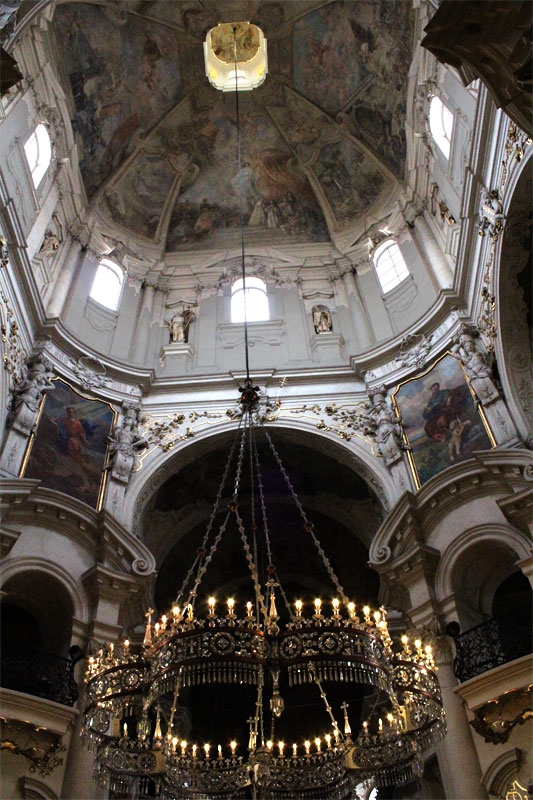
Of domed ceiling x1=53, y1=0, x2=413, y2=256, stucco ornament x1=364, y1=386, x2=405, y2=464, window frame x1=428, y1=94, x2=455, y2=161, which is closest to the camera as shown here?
stucco ornament x1=364, y1=386, x2=405, y2=464

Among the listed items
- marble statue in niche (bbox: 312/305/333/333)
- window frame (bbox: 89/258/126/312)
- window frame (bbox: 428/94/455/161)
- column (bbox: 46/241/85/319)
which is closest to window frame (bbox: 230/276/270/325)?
marble statue in niche (bbox: 312/305/333/333)

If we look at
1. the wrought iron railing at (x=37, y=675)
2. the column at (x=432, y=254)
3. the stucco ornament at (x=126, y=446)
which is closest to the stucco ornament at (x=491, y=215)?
the column at (x=432, y=254)

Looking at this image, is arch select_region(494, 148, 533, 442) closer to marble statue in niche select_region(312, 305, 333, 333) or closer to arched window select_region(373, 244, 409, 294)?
arched window select_region(373, 244, 409, 294)

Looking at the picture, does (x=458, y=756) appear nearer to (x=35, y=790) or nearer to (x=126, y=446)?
(x=35, y=790)

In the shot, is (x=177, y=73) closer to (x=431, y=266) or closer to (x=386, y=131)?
(x=386, y=131)

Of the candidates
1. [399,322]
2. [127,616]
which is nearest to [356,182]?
[399,322]

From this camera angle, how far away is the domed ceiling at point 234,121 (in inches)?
660

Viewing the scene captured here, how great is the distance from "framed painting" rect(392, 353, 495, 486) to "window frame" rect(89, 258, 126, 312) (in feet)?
23.6

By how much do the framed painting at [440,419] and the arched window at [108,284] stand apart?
7.31 metres

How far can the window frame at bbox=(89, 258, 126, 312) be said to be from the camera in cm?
1631

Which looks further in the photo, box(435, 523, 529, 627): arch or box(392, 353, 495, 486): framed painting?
box(392, 353, 495, 486): framed painting

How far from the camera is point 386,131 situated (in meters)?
17.6

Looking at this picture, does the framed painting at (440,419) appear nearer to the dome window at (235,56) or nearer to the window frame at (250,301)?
the window frame at (250,301)

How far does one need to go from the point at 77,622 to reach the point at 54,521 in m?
1.63
